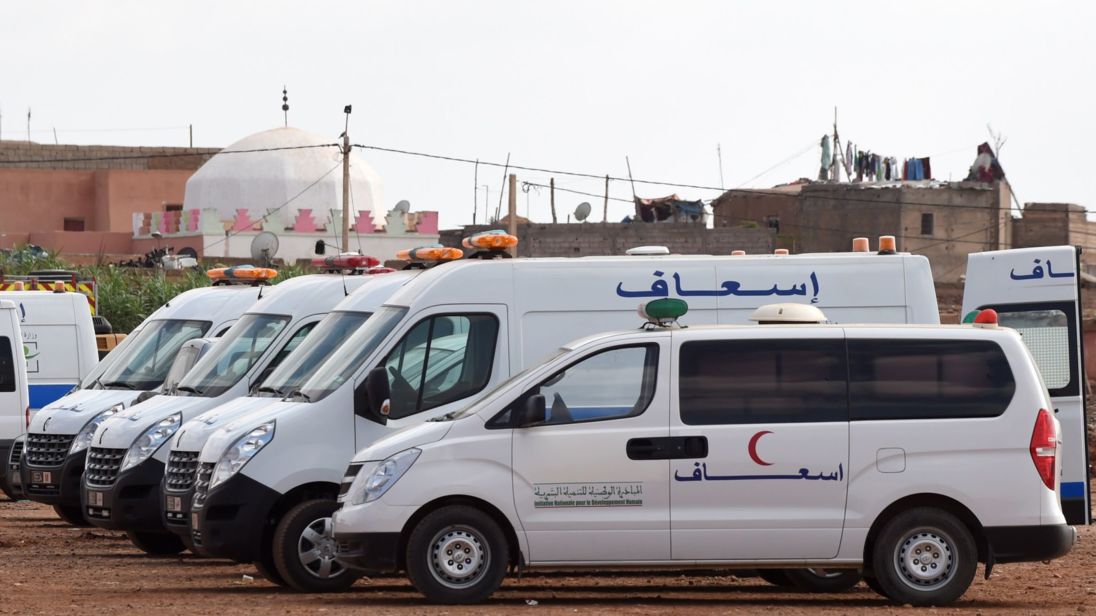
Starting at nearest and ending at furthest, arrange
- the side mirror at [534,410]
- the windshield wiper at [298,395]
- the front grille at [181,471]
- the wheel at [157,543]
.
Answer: the side mirror at [534,410] → the windshield wiper at [298,395] → the front grille at [181,471] → the wheel at [157,543]

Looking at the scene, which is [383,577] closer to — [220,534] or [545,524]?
[220,534]

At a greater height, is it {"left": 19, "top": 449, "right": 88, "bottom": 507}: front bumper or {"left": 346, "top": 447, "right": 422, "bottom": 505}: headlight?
{"left": 346, "top": 447, "right": 422, "bottom": 505}: headlight

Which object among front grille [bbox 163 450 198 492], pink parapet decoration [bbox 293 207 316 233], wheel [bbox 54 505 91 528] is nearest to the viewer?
front grille [bbox 163 450 198 492]

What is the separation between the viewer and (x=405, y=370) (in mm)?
11672

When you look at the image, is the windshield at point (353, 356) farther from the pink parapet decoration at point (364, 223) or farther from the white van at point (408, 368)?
the pink parapet decoration at point (364, 223)

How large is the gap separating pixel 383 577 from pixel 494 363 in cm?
180

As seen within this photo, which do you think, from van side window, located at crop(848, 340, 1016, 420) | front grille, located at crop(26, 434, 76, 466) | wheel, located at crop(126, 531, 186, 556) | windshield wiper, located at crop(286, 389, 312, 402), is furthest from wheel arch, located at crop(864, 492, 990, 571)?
front grille, located at crop(26, 434, 76, 466)

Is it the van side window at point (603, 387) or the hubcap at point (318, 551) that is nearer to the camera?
the van side window at point (603, 387)

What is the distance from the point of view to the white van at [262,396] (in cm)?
1247

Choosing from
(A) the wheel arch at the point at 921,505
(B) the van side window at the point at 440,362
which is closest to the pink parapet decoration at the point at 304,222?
(B) the van side window at the point at 440,362

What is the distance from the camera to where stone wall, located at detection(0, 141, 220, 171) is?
223 feet

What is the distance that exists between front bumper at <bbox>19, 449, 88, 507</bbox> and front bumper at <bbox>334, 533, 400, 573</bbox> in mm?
5279

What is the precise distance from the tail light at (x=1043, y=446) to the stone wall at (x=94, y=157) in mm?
59740

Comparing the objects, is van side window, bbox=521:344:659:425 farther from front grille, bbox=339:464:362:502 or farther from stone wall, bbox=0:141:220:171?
stone wall, bbox=0:141:220:171
